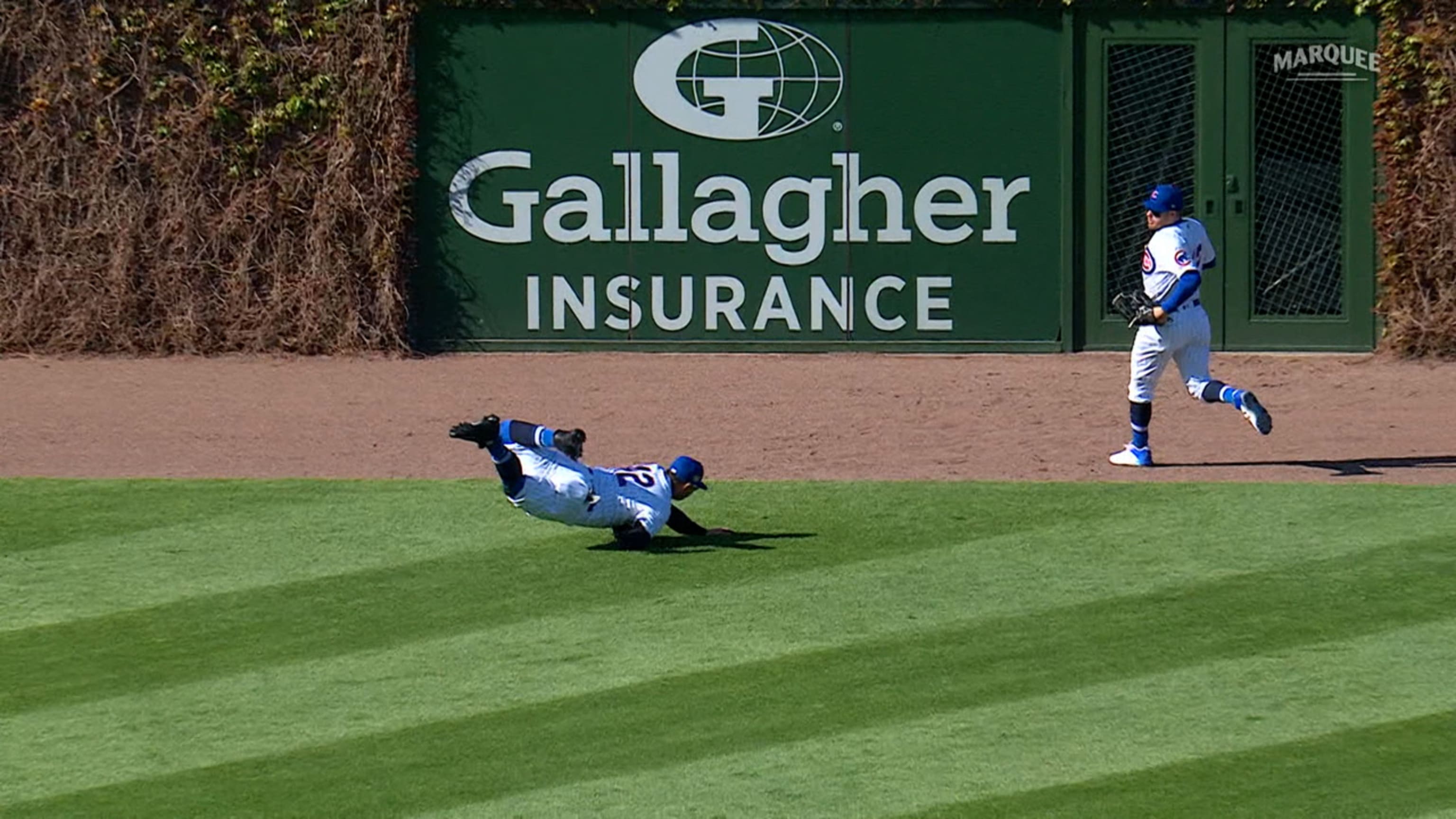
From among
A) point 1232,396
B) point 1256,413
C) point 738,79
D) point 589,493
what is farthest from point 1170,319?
point 738,79

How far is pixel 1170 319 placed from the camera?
485 inches

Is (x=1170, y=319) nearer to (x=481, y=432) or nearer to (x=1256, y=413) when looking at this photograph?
(x=1256, y=413)

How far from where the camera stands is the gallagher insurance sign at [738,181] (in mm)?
16688

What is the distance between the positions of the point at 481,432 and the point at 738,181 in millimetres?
7577

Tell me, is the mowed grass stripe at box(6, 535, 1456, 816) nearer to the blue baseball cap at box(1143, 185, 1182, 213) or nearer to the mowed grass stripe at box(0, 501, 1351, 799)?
the mowed grass stripe at box(0, 501, 1351, 799)

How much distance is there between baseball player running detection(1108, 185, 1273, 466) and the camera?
12.2 meters

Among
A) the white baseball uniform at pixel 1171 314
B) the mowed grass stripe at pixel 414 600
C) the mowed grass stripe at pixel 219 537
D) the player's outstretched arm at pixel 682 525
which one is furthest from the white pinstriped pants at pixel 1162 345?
the mowed grass stripe at pixel 219 537

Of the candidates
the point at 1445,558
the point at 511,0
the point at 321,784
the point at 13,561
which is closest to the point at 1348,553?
the point at 1445,558

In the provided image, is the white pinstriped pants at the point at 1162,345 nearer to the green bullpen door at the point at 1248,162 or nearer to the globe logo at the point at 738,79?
the green bullpen door at the point at 1248,162

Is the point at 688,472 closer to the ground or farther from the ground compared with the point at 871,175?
closer to the ground

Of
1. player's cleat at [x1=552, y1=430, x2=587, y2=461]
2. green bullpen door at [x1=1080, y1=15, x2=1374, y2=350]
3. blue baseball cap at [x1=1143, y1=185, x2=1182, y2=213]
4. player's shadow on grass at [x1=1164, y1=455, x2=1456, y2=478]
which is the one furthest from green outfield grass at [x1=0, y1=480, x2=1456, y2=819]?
green bullpen door at [x1=1080, y1=15, x2=1374, y2=350]

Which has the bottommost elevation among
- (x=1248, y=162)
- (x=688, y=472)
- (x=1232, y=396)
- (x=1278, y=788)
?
(x=1278, y=788)

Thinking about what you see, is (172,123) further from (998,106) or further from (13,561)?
(13,561)

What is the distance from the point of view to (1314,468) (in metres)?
12.4
